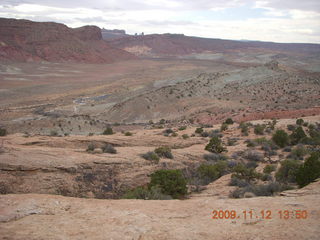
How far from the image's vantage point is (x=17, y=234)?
5.26 m

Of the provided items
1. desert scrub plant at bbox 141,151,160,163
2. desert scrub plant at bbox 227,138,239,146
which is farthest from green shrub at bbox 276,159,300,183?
desert scrub plant at bbox 227,138,239,146

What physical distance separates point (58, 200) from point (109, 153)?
4.84 metres

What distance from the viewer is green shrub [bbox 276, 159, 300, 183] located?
10.1 m

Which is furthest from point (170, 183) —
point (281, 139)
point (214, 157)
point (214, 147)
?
A: point (281, 139)

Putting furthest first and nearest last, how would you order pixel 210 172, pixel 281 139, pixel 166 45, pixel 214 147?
pixel 166 45 < pixel 281 139 < pixel 214 147 < pixel 210 172

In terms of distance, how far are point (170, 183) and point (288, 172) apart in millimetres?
4070

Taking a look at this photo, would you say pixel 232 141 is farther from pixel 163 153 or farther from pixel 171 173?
pixel 171 173

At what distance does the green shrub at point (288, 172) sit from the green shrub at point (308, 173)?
55 cm

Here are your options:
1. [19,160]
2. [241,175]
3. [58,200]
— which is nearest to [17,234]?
[58,200]

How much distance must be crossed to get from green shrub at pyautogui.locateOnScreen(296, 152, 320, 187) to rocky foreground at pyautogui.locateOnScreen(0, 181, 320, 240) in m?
1.78

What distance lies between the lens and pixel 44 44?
9206 cm

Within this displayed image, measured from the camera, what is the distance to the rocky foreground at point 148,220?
17.6 ft

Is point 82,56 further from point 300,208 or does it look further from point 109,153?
point 300,208
